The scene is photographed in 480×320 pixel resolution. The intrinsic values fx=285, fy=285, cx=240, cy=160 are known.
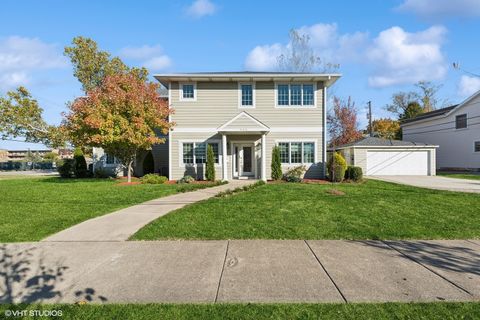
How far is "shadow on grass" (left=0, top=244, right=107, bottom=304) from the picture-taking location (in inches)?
141

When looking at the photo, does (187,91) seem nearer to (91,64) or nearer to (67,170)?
(67,170)

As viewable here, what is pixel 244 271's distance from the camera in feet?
14.3

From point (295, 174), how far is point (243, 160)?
3.39 meters

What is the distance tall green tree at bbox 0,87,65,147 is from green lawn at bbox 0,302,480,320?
90.7 feet

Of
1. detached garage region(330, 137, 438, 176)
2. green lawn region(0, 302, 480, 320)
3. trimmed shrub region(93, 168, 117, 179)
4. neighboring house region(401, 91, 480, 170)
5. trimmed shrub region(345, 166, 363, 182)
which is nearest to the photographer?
green lawn region(0, 302, 480, 320)

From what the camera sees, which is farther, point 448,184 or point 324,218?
point 448,184

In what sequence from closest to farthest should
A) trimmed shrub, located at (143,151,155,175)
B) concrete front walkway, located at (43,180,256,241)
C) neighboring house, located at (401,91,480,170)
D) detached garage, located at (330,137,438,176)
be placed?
concrete front walkway, located at (43,180,256,241) → trimmed shrub, located at (143,151,155,175) → detached garage, located at (330,137,438,176) → neighboring house, located at (401,91,480,170)

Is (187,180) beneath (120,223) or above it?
above

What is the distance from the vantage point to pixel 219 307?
329 centimetres

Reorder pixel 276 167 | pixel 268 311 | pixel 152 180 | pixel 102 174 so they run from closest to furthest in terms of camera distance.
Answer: pixel 268 311, pixel 152 180, pixel 276 167, pixel 102 174

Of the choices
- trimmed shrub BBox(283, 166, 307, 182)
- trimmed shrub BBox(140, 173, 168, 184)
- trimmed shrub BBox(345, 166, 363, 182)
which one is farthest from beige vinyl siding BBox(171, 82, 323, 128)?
trimmed shrub BBox(140, 173, 168, 184)

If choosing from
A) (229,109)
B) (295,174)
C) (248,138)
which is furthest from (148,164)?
(295,174)

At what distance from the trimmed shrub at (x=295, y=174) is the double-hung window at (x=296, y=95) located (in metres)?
3.79

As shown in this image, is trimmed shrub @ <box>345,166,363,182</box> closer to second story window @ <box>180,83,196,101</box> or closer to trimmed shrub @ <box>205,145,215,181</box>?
trimmed shrub @ <box>205,145,215,181</box>
